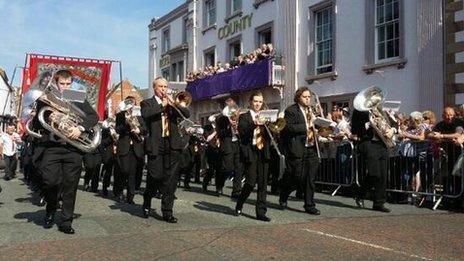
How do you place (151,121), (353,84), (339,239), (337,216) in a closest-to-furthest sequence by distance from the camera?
1. (339,239)
2. (151,121)
3. (337,216)
4. (353,84)

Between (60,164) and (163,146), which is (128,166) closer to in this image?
(163,146)

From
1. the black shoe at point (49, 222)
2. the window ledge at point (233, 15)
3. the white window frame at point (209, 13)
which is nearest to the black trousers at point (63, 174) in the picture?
the black shoe at point (49, 222)

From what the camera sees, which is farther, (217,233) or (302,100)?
(302,100)

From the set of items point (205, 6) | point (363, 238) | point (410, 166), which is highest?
point (205, 6)

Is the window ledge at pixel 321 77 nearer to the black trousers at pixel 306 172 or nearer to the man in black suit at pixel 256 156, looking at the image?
the black trousers at pixel 306 172

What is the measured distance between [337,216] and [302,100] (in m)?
1.81

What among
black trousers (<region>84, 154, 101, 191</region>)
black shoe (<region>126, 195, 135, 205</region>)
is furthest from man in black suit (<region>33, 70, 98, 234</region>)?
black trousers (<region>84, 154, 101, 191</region>)

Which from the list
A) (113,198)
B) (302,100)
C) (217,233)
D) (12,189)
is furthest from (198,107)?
(217,233)

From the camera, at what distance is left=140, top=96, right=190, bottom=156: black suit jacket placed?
7727 mm

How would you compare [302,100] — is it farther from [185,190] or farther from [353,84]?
[353,84]

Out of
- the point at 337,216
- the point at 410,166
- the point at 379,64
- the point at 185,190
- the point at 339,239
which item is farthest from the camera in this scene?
the point at 379,64

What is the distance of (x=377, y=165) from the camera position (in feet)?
30.6

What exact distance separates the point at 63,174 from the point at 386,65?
36.0ft

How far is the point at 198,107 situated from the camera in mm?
27234
